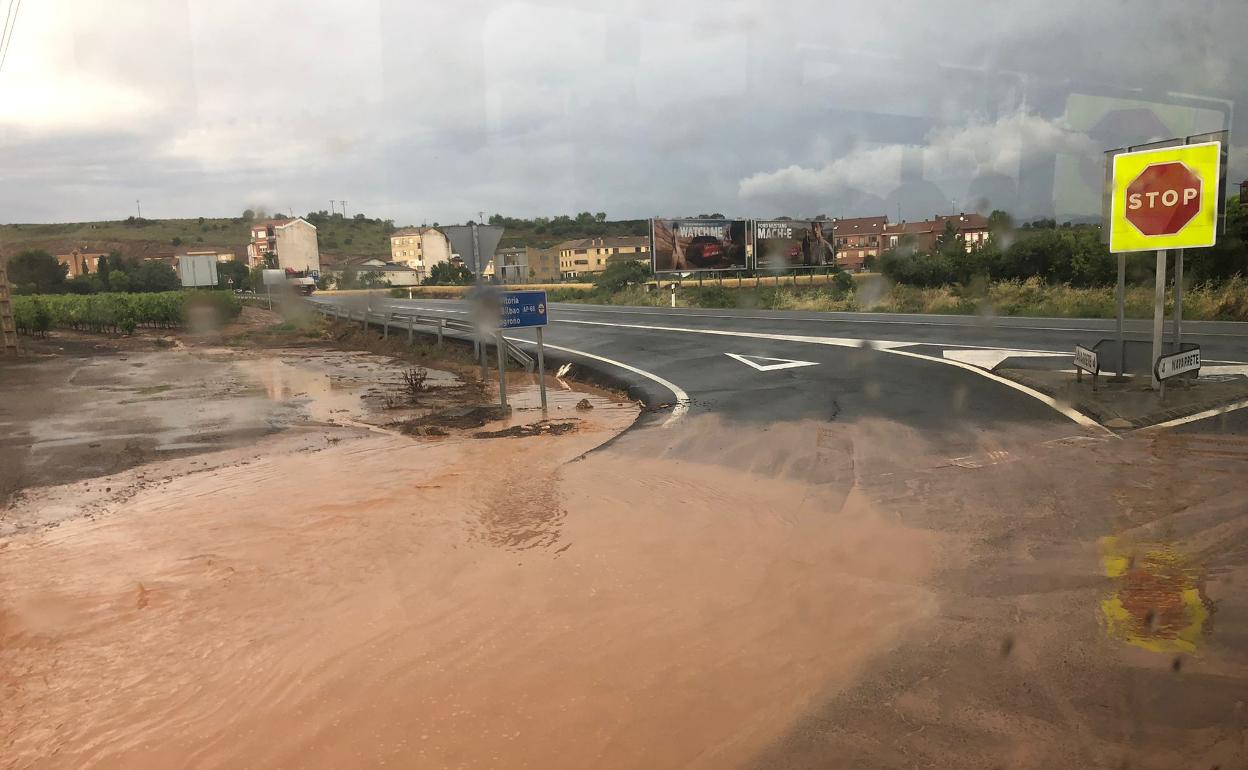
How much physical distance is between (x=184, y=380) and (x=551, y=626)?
562 inches

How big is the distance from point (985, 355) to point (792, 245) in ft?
116

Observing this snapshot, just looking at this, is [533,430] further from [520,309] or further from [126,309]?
[126,309]

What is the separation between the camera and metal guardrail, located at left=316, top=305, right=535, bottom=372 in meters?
16.6

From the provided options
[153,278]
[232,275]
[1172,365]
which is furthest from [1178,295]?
[232,275]

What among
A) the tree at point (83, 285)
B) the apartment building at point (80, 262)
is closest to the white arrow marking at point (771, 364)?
the tree at point (83, 285)

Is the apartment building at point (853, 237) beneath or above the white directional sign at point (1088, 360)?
above

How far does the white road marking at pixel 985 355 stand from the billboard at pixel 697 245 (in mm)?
28654

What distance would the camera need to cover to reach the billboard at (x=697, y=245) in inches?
1665

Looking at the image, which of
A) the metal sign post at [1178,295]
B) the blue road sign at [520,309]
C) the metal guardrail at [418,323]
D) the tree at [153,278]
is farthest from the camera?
the tree at [153,278]

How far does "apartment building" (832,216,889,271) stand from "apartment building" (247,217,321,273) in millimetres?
31637

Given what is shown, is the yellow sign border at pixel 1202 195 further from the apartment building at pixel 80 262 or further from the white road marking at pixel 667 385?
the apartment building at pixel 80 262

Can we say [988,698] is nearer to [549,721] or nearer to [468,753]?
[549,721]

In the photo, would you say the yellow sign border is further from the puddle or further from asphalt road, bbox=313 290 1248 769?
the puddle

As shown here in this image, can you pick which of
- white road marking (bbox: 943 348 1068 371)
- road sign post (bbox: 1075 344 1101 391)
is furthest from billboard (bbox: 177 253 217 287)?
road sign post (bbox: 1075 344 1101 391)
